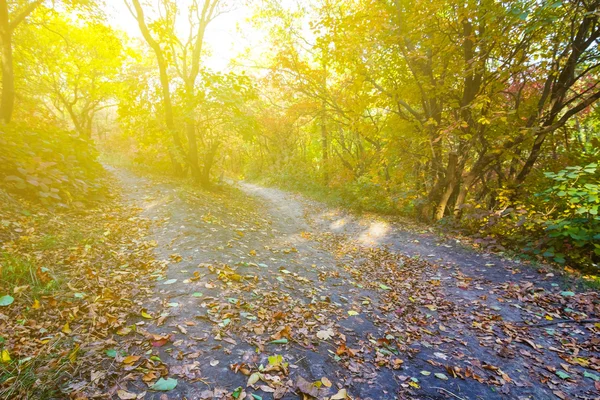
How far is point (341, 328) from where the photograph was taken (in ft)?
11.6

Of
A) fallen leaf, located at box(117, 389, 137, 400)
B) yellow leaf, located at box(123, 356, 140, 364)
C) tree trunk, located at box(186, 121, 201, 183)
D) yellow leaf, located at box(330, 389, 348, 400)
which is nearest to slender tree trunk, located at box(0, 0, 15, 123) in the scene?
tree trunk, located at box(186, 121, 201, 183)

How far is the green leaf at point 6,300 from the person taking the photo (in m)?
2.76

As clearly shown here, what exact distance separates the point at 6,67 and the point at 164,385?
9.47 m

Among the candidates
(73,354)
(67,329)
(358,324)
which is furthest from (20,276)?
(358,324)

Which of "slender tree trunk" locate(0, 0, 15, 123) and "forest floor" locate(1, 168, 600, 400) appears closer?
"forest floor" locate(1, 168, 600, 400)

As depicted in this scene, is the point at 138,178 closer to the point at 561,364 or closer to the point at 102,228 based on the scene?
the point at 102,228

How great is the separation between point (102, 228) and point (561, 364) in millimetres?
7228

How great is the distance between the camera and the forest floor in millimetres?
2451

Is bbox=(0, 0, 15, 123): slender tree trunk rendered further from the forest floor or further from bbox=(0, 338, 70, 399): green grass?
bbox=(0, 338, 70, 399): green grass

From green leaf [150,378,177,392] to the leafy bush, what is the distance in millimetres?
5133

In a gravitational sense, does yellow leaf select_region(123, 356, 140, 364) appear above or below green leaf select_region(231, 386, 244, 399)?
above

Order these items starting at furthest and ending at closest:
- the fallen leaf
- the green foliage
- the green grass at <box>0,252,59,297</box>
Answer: the green foliage < the green grass at <box>0,252,59,297</box> < the fallen leaf

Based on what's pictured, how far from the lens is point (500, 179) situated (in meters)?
7.75

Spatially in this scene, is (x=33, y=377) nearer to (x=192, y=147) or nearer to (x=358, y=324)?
(x=358, y=324)
